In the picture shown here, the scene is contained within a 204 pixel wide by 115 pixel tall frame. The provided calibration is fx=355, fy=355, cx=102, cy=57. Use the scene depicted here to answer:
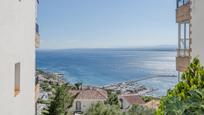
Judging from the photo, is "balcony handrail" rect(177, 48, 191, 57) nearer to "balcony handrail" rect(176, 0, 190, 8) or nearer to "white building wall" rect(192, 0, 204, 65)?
"white building wall" rect(192, 0, 204, 65)

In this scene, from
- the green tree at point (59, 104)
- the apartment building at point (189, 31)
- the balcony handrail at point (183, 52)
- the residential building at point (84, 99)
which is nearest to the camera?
the apartment building at point (189, 31)

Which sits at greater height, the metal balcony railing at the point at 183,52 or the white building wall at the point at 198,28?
the white building wall at the point at 198,28

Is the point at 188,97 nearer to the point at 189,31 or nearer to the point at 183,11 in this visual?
the point at 189,31

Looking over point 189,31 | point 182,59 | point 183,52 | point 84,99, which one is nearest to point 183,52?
point 183,52

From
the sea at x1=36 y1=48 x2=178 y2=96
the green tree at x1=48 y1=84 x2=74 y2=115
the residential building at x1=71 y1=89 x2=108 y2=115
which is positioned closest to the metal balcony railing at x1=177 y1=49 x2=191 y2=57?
the green tree at x1=48 y1=84 x2=74 y2=115

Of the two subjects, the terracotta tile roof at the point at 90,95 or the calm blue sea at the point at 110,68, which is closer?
the terracotta tile roof at the point at 90,95
